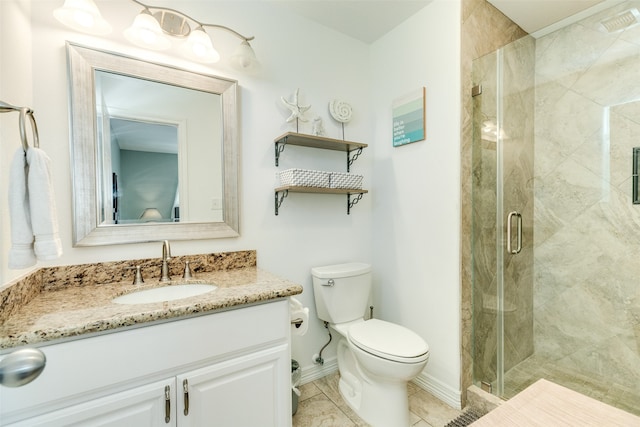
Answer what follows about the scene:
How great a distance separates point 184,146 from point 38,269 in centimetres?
81

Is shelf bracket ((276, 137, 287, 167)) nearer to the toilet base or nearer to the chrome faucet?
the chrome faucet

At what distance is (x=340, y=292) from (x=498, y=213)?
1.10 metres

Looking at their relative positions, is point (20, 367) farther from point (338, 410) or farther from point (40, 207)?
point (338, 410)

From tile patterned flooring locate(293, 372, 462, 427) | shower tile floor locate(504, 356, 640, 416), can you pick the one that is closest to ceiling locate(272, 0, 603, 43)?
shower tile floor locate(504, 356, 640, 416)

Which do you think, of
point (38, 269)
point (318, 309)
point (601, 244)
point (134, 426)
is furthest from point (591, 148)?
point (38, 269)

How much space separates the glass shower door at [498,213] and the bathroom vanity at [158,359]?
4.02 ft

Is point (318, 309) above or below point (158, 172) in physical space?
below

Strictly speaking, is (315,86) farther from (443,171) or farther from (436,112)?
(443,171)

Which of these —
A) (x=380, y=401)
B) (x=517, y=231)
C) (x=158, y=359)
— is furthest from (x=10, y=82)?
(x=517, y=231)

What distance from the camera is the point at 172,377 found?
3.30 ft

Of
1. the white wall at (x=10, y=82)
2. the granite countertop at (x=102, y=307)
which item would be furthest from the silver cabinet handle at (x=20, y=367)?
the white wall at (x=10, y=82)

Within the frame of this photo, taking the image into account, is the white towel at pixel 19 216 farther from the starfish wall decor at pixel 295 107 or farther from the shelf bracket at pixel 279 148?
the starfish wall decor at pixel 295 107

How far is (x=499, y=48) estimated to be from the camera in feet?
6.23

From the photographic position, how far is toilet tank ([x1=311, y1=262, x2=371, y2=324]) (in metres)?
1.83
